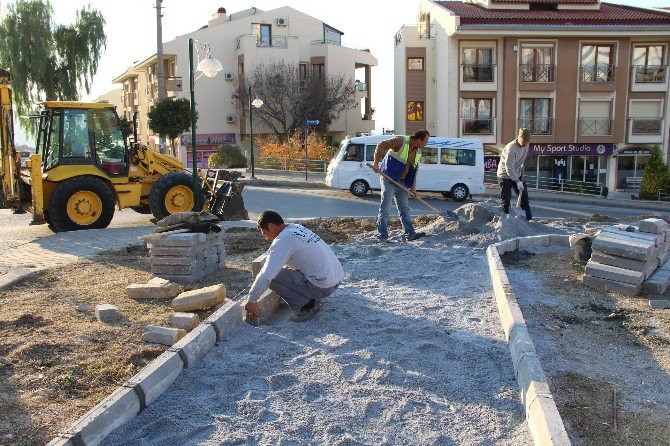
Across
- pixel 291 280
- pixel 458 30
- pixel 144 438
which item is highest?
pixel 458 30

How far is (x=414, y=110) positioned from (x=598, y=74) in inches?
375

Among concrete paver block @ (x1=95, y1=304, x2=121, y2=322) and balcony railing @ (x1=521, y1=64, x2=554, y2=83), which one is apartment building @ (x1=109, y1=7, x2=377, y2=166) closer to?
balcony railing @ (x1=521, y1=64, x2=554, y2=83)

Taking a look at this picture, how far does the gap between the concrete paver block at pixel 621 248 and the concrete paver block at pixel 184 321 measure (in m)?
4.56

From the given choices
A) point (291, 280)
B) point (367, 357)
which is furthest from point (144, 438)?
point (291, 280)

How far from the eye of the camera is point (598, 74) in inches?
1275

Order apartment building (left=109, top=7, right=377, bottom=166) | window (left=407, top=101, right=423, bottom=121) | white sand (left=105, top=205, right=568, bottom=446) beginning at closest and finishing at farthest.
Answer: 1. white sand (left=105, top=205, right=568, bottom=446)
2. window (left=407, top=101, right=423, bottom=121)
3. apartment building (left=109, top=7, right=377, bottom=166)

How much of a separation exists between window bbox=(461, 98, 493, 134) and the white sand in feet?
87.3

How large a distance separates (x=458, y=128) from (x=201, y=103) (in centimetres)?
1826

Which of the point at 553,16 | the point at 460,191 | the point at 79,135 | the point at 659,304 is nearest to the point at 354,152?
the point at 460,191

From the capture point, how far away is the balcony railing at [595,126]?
3256 cm

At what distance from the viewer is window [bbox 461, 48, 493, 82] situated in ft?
104

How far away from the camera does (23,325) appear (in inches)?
224

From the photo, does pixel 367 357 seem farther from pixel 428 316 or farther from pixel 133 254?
pixel 133 254

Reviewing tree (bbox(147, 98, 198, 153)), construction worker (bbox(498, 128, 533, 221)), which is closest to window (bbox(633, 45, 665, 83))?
tree (bbox(147, 98, 198, 153))
